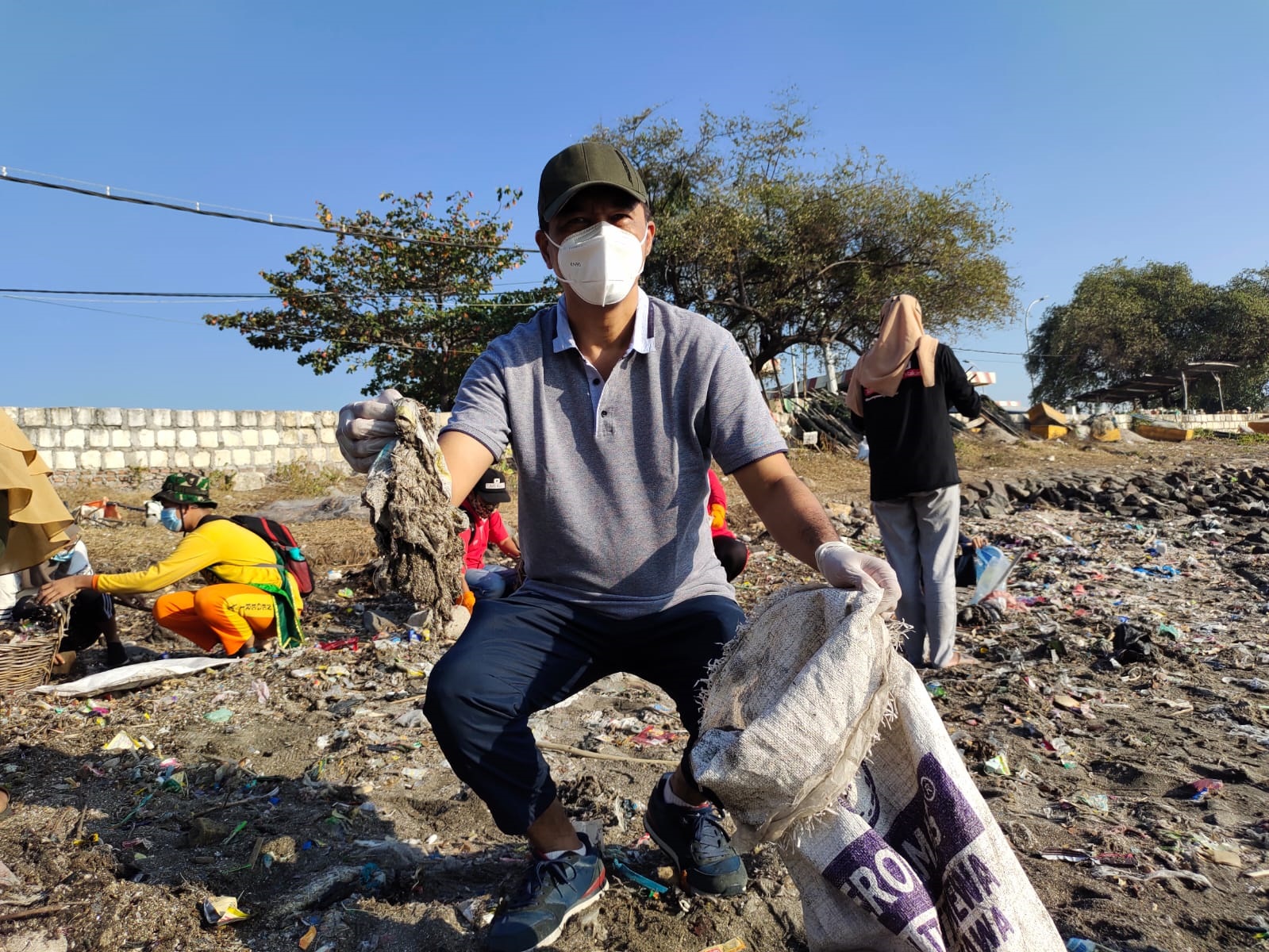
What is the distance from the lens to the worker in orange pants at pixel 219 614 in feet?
16.1

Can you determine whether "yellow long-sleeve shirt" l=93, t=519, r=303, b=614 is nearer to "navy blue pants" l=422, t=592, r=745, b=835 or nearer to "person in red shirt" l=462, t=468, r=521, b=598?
"person in red shirt" l=462, t=468, r=521, b=598

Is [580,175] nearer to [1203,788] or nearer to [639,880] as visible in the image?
[639,880]

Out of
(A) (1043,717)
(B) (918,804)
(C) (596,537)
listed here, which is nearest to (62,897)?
(C) (596,537)

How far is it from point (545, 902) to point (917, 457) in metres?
3.14

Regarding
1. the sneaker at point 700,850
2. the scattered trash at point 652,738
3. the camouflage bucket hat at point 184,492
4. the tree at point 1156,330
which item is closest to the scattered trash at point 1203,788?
the sneaker at point 700,850

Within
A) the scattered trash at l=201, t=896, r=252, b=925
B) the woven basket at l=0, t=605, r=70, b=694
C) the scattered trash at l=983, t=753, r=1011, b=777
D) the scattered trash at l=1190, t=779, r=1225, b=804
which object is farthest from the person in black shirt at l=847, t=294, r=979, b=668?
the woven basket at l=0, t=605, r=70, b=694

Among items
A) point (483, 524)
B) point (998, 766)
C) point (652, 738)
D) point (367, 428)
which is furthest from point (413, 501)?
point (483, 524)

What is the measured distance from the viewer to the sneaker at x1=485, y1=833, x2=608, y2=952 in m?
1.93

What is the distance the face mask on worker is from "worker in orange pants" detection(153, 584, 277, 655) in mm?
3745

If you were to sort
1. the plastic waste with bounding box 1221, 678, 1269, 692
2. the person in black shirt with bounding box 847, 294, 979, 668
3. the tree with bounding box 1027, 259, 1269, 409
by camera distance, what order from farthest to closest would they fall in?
1. the tree with bounding box 1027, 259, 1269, 409
2. the person in black shirt with bounding box 847, 294, 979, 668
3. the plastic waste with bounding box 1221, 678, 1269, 692

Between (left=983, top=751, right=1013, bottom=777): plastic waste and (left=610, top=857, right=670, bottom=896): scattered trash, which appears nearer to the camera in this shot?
(left=610, top=857, right=670, bottom=896): scattered trash

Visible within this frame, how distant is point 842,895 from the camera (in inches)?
63.4

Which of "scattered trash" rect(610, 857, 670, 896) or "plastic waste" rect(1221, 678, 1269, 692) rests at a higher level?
"scattered trash" rect(610, 857, 670, 896)

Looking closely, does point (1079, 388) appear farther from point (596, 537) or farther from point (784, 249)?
point (596, 537)
